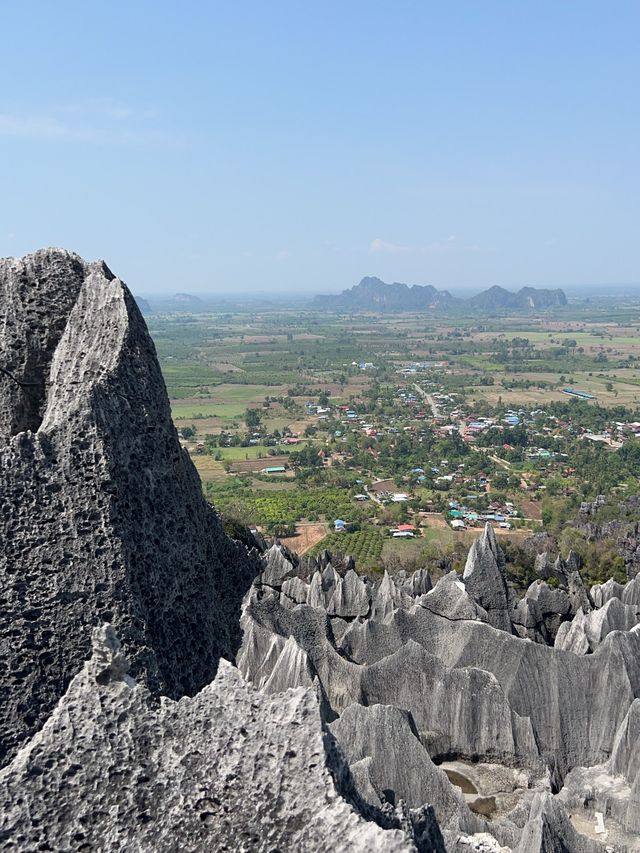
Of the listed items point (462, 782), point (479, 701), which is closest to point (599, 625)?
point (479, 701)

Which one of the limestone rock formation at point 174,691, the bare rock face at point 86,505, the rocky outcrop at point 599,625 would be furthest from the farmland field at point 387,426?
the bare rock face at point 86,505

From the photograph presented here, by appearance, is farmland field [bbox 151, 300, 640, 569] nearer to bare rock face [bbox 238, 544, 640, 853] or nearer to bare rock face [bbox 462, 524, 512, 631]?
bare rock face [bbox 462, 524, 512, 631]

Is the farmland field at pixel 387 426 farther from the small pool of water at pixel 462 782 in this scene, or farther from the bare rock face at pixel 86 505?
the bare rock face at pixel 86 505

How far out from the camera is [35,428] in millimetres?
6000

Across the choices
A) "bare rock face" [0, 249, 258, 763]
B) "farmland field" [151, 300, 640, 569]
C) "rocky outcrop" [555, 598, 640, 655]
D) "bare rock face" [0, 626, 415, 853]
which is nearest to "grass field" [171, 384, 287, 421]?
"farmland field" [151, 300, 640, 569]

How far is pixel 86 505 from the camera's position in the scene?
492 centimetres

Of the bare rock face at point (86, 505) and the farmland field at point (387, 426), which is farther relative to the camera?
the farmland field at point (387, 426)

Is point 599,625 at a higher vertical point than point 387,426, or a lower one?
higher

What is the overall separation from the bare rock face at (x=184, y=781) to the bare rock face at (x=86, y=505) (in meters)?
1.33

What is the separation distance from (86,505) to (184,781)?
221cm

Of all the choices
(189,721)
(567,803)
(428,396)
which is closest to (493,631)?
(567,803)

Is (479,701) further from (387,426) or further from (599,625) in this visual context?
(387,426)

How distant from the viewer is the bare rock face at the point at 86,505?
187 inches

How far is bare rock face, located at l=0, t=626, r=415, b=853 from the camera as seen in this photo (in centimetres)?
305
